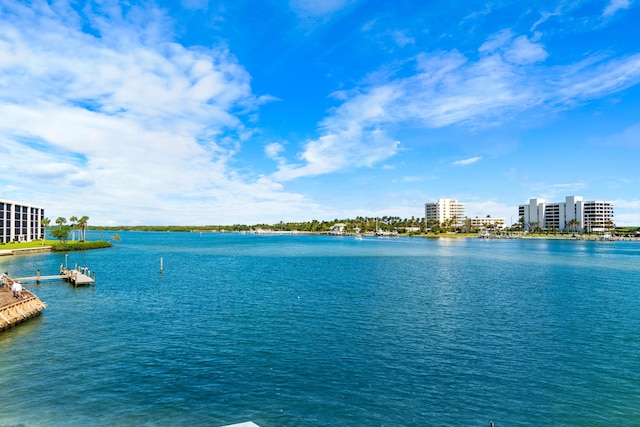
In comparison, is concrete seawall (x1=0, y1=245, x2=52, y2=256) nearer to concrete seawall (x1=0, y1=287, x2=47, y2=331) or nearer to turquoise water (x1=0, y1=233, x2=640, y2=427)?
turquoise water (x1=0, y1=233, x2=640, y2=427)

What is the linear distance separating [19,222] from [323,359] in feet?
530

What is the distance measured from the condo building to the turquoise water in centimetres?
10382

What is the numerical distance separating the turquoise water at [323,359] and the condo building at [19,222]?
341 ft

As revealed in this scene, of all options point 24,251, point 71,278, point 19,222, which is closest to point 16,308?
point 71,278

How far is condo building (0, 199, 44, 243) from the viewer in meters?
133

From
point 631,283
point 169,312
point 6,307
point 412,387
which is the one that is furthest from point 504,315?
point 6,307

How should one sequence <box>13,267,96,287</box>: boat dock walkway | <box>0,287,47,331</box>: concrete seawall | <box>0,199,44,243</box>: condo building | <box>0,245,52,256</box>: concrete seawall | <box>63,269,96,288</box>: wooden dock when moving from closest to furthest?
<box>0,287,47,331</box>: concrete seawall < <box>63,269,96,288</box>: wooden dock < <box>13,267,96,287</box>: boat dock walkway < <box>0,245,52,256</box>: concrete seawall < <box>0,199,44,243</box>: condo building

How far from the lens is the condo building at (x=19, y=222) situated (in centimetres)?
13262

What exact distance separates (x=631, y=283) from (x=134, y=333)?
277 ft

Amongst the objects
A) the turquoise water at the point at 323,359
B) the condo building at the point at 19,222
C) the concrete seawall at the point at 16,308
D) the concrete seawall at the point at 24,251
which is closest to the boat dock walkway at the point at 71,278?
the turquoise water at the point at 323,359

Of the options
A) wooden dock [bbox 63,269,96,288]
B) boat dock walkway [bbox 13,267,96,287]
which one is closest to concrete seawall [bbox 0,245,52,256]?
boat dock walkway [bbox 13,267,96,287]

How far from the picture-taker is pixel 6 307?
37.7m

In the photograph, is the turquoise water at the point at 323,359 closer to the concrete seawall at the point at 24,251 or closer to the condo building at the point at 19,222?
the concrete seawall at the point at 24,251

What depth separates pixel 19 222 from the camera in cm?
14400
